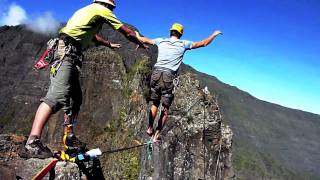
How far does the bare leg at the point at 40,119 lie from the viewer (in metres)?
7.75

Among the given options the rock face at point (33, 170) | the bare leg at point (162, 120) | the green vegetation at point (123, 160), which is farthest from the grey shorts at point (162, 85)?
the green vegetation at point (123, 160)

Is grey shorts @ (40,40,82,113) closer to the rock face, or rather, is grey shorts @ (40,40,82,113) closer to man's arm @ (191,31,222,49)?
the rock face

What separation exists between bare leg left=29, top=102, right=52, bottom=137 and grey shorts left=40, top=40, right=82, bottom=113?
0.29 feet

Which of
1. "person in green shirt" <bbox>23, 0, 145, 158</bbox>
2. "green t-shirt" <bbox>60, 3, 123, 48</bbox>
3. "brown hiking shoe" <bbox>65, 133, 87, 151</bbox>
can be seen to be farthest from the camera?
"brown hiking shoe" <bbox>65, 133, 87, 151</bbox>

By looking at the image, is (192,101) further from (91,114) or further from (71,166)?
(71,166)

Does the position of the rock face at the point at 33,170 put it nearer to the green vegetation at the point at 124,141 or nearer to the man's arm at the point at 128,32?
the man's arm at the point at 128,32

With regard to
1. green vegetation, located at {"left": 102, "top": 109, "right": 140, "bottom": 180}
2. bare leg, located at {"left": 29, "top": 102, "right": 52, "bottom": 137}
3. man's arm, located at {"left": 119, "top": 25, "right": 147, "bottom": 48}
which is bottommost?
green vegetation, located at {"left": 102, "top": 109, "right": 140, "bottom": 180}

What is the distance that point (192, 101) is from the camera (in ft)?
85.7

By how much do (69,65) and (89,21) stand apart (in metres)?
0.91

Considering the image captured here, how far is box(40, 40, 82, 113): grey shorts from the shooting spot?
7973 mm

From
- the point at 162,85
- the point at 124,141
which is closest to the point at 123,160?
the point at 124,141

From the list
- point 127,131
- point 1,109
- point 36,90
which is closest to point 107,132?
point 127,131

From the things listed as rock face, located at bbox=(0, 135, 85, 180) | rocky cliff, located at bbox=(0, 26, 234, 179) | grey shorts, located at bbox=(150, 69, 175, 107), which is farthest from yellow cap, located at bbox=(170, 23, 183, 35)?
rocky cliff, located at bbox=(0, 26, 234, 179)

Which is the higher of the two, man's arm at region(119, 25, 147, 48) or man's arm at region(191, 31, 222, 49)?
man's arm at region(191, 31, 222, 49)
